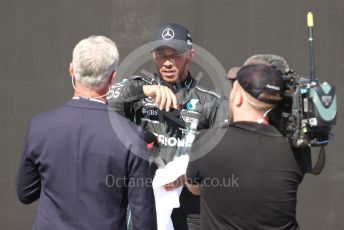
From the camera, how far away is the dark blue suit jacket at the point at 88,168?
9.52 feet

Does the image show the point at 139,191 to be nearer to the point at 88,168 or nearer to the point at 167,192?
the point at 88,168

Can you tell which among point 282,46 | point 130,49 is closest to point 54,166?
point 130,49

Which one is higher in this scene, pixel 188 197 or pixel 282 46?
pixel 282 46

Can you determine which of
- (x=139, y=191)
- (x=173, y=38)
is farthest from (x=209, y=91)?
(x=139, y=191)

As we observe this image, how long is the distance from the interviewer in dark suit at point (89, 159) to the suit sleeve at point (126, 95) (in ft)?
2.40

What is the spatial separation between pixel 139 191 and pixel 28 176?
524mm

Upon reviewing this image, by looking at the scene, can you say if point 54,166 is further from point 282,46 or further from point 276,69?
point 282,46

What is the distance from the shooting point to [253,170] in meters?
2.86

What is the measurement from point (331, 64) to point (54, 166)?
3.53 meters

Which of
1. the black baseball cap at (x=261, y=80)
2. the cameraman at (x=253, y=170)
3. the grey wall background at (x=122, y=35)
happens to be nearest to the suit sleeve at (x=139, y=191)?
the cameraman at (x=253, y=170)

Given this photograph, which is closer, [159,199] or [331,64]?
[159,199]

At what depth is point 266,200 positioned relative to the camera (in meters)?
2.85

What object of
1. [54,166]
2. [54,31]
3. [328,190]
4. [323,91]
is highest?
[54,31]

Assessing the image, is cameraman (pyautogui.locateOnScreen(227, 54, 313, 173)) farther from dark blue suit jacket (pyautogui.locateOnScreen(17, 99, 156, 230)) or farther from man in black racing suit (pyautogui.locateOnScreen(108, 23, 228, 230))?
man in black racing suit (pyautogui.locateOnScreen(108, 23, 228, 230))
